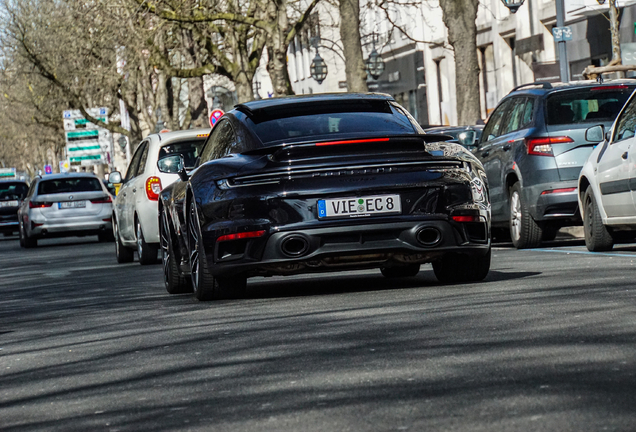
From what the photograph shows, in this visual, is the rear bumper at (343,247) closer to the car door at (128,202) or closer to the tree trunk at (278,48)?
the car door at (128,202)

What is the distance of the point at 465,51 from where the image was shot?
2755 cm

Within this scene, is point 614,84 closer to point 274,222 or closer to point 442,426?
point 274,222

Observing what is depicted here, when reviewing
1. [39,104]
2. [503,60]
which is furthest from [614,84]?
[39,104]

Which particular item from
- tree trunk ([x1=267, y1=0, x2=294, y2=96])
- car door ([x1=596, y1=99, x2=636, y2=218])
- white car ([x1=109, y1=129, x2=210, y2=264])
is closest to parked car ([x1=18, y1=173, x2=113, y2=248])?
tree trunk ([x1=267, y1=0, x2=294, y2=96])

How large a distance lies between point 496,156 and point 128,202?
5.14 meters

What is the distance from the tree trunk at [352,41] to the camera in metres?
31.0

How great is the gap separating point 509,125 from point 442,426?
36.4 feet

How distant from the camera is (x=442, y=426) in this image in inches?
177

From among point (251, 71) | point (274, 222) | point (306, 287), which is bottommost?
point (306, 287)

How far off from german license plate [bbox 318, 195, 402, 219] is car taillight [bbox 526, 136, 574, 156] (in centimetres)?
552

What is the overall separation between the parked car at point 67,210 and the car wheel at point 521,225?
1528 centimetres

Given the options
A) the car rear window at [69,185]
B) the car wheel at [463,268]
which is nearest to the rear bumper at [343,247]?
the car wheel at [463,268]

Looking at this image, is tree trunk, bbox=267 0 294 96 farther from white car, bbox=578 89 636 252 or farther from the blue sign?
white car, bbox=578 89 636 252

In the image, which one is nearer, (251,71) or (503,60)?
(251,71)
